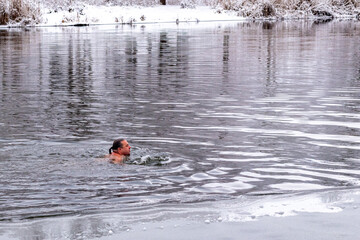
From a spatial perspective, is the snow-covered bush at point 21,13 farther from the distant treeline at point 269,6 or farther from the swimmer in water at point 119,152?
the swimmer in water at point 119,152

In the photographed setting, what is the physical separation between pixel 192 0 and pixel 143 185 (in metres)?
62.8

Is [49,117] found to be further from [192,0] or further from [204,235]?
[192,0]

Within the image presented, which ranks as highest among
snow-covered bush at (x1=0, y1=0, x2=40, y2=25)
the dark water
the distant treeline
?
the distant treeline

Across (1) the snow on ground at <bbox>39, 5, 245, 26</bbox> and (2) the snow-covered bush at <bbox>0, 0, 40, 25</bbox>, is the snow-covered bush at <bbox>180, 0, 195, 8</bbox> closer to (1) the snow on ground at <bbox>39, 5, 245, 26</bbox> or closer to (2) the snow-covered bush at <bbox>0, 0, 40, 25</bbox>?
(1) the snow on ground at <bbox>39, 5, 245, 26</bbox>

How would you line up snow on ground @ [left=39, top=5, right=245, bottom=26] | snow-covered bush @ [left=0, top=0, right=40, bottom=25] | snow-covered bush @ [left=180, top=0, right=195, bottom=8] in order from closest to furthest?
snow-covered bush @ [left=0, top=0, right=40, bottom=25], snow on ground @ [left=39, top=5, right=245, bottom=26], snow-covered bush @ [left=180, top=0, right=195, bottom=8]

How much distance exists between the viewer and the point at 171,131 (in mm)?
11859

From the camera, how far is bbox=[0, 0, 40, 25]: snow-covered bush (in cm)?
5288

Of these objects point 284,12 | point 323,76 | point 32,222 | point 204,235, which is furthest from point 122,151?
point 284,12

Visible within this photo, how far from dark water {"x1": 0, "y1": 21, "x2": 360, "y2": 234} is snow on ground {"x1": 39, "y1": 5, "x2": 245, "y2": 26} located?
111ft

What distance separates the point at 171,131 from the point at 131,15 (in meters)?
52.5

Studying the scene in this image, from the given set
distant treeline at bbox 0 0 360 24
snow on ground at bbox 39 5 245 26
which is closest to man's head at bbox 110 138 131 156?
snow on ground at bbox 39 5 245 26

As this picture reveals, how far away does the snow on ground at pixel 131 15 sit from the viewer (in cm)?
5912

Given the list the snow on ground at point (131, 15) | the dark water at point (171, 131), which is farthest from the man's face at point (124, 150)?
the snow on ground at point (131, 15)

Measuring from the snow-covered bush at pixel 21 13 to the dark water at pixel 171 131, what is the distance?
93.6 feet
